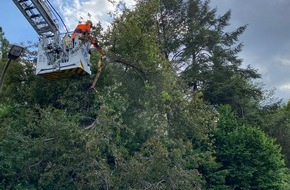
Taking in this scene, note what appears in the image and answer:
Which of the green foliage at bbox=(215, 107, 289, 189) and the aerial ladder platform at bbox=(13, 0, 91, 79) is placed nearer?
the aerial ladder platform at bbox=(13, 0, 91, 79)

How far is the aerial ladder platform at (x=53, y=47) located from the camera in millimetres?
14258

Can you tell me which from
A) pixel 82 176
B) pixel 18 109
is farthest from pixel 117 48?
pixel 82 176

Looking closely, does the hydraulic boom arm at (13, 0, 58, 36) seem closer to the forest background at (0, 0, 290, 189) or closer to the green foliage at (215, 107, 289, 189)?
the forest background at (0, 0, 290, 189)

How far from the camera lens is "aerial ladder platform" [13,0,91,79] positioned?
14258 millimetres

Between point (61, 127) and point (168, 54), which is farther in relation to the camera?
point (168, 54)

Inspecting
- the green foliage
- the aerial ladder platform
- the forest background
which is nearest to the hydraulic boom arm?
the aerial ladder platform

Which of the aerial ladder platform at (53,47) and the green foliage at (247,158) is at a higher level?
the aerial ladder platform at (53,47)

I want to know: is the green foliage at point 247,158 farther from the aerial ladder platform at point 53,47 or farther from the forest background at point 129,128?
the aerial ladder platform at point 53,47

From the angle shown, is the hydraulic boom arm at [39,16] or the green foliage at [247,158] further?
the green foliage at [247,158]

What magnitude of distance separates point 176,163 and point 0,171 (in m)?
5.13

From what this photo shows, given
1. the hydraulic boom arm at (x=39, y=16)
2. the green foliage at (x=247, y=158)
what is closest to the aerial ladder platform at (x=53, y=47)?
the hydraulic boom arm at (x=39, y=16)

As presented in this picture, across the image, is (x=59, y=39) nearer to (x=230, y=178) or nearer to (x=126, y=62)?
(x=126, y=62)

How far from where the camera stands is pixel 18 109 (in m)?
17.0

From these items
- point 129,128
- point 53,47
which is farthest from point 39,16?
point 129,128
